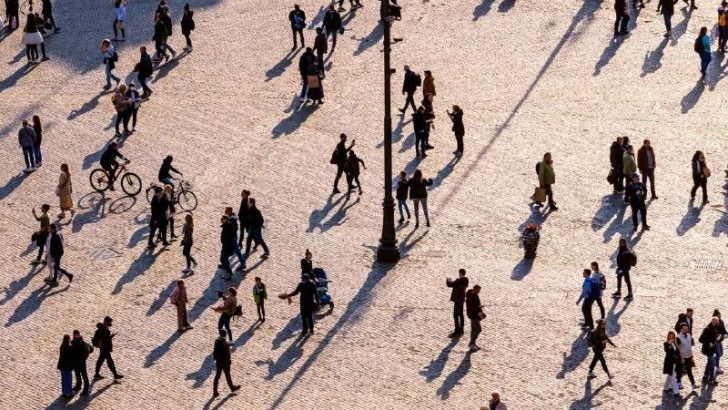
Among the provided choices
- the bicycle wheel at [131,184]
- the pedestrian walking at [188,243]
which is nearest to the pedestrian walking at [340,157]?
the bicycle wheel at [131,184]

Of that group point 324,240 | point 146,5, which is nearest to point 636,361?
point 324,240

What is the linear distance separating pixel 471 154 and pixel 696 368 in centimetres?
1182

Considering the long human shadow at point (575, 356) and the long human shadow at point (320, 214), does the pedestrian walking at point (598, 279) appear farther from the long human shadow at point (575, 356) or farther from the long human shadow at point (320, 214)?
the long human shadow at point (320, 214)

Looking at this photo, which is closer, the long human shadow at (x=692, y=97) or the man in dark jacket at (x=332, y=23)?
the long human shadow at (x=692, y=97)

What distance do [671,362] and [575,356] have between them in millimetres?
2413

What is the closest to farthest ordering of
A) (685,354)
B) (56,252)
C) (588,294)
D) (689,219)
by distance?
(685,354), (588,294), (56,252), (689,219)

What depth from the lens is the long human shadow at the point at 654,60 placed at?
49903 millimetres

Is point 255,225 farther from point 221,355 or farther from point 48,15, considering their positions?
point 48,15

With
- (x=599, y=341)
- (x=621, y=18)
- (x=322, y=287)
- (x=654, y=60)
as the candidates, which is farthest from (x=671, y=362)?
(x=621, y=18)

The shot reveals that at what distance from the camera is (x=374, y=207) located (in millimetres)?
42312

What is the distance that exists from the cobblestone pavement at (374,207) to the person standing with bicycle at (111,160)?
44 cm

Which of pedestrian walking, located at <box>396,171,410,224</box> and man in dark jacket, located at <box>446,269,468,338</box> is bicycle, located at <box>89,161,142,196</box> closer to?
pedestrian walking, located at <box>396,171,410,224</box>

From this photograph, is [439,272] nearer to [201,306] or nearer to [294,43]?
[201,306]

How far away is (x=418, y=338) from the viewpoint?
36.1 metres
